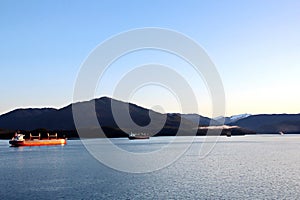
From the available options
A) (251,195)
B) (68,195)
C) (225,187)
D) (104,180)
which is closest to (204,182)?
(225,187)

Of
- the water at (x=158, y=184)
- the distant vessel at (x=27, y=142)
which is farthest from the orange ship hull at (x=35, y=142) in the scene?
the water at (x=158, y=184)

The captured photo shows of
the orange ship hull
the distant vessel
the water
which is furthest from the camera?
the distant vessel

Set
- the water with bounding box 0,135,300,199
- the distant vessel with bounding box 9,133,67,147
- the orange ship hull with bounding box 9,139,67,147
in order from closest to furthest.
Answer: the water with bounding box 0,135,300,199 < the orange ship hull with bounding box 9,139,67,147 < the distant vessel with bounding box 9,133,67,147

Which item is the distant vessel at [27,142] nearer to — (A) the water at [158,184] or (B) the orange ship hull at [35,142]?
(B) the orange ship hull at [35,142]

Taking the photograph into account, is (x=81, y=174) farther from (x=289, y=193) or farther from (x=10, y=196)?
(x=289, y=193)

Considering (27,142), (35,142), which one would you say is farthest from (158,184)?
(35,142)

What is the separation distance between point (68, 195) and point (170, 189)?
1049 cm

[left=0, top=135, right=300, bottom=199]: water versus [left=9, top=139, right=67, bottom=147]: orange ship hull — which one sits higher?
[left=9, top=139, right=67, bottom=147]: orange ship hull

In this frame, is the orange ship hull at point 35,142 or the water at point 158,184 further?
the orange ship hull at point 35,142

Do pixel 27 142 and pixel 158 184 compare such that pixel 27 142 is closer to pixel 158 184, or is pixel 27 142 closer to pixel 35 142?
pixel 35 142

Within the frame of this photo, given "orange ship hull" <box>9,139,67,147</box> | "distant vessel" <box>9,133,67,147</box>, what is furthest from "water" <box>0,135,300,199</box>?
"distant vessel" <box>9,133,67,147</box>

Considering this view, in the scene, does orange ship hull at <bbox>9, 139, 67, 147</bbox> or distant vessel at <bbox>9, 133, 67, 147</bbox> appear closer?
orange ship hull at <bbox>9, 139, 67, 147</bbox>

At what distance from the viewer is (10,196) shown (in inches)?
1524

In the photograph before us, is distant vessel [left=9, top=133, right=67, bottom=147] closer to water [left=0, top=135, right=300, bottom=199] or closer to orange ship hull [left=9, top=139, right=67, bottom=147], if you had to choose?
orange ship hull [left=9, top=139, right=67, bottom=147]
